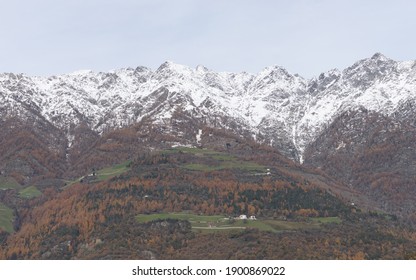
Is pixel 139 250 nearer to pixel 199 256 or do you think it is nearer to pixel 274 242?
pixel 199 256

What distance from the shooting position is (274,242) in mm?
198125

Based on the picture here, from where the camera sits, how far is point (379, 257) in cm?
19950

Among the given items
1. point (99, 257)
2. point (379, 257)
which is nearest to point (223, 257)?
point (99, 257)
